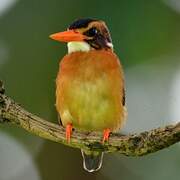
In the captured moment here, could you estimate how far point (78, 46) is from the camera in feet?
15.0

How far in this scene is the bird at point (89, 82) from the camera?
14.5 ft

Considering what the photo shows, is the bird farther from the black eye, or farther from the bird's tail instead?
the bird's tail

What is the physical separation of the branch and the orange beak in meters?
0.62

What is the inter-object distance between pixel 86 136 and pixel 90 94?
610mm

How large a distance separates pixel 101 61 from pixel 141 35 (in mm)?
426

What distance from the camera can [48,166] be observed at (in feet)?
16.8

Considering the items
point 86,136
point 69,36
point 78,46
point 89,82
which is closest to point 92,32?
point 78,46

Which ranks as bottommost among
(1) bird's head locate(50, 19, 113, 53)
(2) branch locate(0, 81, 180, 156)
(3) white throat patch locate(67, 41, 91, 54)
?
(2) branch locate(0, 81, 180, 156)

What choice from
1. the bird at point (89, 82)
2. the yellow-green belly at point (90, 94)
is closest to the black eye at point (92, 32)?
the bird at point (89, 82)

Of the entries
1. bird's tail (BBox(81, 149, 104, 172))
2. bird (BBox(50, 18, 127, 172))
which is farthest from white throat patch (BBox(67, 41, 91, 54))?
bird's tail (BBox(81, 149, 104, 172))

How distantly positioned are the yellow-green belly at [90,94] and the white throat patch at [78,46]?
0.29ft

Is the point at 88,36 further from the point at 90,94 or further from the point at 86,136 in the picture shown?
the point at 86,136

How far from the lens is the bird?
14.5 feet

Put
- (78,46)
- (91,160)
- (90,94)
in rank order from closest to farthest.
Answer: (90,94), (78,46), (91,160)
